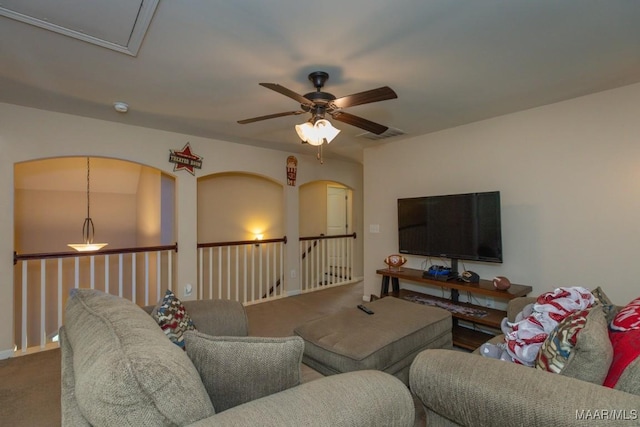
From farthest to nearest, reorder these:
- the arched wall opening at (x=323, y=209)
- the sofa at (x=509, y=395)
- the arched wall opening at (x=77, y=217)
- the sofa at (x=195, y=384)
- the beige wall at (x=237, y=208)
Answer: the arched wall opening at (x=323, y=209) → the beige wall at (x=237, y=208) → the arched wall opening at (x=77, y=217) → the sofa at (x=509, y=395) → the sofa at (x=195, y=384)

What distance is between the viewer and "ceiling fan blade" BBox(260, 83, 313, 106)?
1.77 meters

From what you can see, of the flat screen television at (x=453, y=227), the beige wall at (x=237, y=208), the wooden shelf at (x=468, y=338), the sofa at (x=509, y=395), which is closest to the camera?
the sofa at (x=509, y=395)

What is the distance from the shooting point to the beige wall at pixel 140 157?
2742 millimetres

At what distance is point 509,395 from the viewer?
102 centimetres

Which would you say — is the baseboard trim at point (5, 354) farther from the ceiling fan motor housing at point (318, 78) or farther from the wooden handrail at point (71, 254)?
the ceiling fan motor housing at point (318, 78)

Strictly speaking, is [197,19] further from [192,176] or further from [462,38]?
[192,176]

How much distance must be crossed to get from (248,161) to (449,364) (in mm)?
3754

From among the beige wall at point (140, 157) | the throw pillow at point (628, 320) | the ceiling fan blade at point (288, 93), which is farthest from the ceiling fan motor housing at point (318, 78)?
the beige wall at point (140, 157)

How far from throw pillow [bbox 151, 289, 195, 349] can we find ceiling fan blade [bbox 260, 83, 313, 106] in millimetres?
1374

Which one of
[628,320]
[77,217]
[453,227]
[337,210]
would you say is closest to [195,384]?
[628,320]

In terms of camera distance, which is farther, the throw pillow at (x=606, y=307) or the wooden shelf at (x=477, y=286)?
the wooden shelf at (x=477, y=286)

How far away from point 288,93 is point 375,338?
5.35ft

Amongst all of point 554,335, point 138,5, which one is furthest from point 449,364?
point 138,5

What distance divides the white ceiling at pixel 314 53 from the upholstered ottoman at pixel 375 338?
1.84 metres
